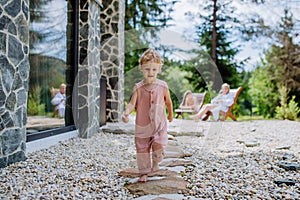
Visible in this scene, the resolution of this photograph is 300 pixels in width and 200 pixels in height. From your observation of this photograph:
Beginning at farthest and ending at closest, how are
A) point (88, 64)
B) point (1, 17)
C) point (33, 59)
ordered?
point (88, 64) → point (33, 59) → point (1, 17)

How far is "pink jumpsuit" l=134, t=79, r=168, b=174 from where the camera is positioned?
2.26 m

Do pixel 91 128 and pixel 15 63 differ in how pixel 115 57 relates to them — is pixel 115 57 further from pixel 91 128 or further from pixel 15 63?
pixel 15 63

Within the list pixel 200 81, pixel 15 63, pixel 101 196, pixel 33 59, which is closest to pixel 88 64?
pixel 33 59

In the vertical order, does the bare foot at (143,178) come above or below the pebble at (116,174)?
above

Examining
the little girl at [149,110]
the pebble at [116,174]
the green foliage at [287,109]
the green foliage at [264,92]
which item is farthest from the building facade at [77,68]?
the green foliage at [264,92]

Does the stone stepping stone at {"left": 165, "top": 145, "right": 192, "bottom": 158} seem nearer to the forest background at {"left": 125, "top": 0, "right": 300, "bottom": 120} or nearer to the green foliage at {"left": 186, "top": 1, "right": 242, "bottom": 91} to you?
the forest background at {"left": 125, "top": 0, "right": 300, "bottom": 120}

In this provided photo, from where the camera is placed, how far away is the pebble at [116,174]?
2.10 meters

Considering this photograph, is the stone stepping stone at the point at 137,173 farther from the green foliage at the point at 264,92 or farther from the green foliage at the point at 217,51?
the green foliage at the point at 217,51

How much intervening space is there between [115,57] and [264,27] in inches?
257

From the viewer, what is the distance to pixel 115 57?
634 centimetres

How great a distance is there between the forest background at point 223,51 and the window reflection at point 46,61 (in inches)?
190

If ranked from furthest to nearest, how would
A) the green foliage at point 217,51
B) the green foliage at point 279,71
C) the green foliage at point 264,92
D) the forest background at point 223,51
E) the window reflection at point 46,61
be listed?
the green foliage at point 217,51, the green foliage at point 264,92, the forest background at point 223,51, the green foliage at point 279,71, the window reflection at point 46,61

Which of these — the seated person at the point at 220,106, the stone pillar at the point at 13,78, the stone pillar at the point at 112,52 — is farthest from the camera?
the seated person at the point at 220,106

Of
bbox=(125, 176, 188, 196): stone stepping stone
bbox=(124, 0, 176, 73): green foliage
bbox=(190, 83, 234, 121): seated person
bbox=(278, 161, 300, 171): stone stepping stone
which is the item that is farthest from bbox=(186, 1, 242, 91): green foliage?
bbox=(125, 176, 188, 196): stone stepping stone
